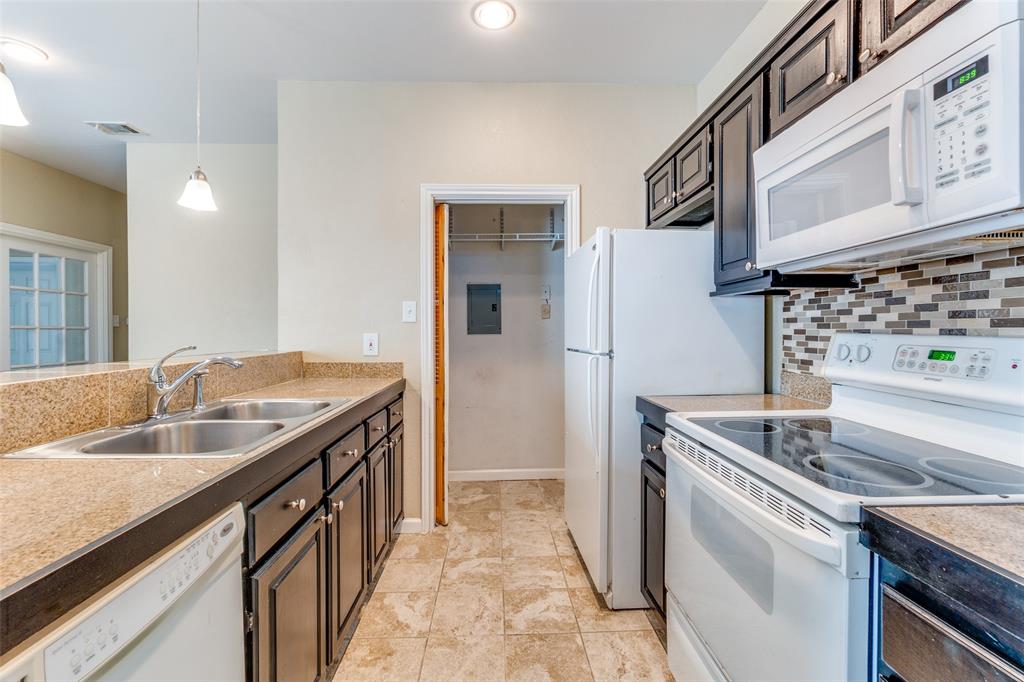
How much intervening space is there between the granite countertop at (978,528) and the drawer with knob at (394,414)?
1.91 m

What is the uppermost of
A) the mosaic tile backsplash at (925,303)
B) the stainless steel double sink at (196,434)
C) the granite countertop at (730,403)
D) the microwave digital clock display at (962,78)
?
the microwave digital clock display at (962,78)

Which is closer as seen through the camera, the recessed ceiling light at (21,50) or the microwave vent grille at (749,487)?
the microwave vent grille at (749,487)

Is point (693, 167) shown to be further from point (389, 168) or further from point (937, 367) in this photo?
point (389, 168)

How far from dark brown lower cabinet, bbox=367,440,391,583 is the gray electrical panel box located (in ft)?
5.03

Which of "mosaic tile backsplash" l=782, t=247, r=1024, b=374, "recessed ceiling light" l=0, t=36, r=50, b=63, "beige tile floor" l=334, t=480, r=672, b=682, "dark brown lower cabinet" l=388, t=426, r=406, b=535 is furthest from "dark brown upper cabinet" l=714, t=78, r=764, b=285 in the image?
"recessed ceiling light" l=0, t=36, r=50, b=63

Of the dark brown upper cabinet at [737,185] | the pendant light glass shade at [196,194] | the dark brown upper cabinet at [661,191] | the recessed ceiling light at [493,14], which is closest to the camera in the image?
the dark brown upper cabinet at [737,185]

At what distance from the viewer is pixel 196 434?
1428 millimetres

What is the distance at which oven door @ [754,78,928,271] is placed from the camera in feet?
2.87

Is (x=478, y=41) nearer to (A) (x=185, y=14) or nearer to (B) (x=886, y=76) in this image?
(A) (x=185, y=14)

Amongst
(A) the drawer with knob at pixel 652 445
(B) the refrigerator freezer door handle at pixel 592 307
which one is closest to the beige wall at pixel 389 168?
(B) the refrigerator freezer door handle at pixel 592 307

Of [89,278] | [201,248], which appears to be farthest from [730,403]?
[89,278]

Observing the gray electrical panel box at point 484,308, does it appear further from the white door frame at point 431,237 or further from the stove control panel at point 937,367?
the stove control panel at point 937,367

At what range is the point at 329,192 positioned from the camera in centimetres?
247

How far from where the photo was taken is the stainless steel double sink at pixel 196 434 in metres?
0.99
